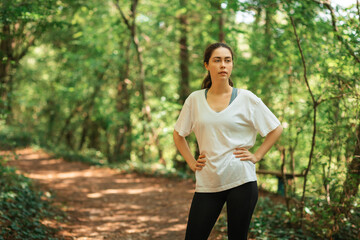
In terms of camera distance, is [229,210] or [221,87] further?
[221,87]

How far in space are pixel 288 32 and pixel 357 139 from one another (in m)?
2.33

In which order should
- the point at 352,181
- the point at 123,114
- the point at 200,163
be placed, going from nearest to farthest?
the point at 200,163 < the point at 352,181 < the point at 123,114

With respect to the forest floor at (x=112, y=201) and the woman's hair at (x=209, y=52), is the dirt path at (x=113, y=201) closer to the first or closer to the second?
the forest floor at (x=112, y=201)

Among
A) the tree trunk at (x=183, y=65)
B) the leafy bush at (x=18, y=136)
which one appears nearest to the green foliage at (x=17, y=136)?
the leafy bush at (x=18, y=136)

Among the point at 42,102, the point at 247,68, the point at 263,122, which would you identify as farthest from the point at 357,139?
the point at 42,102

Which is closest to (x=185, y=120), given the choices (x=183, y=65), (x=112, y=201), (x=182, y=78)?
(x=112, y=201)

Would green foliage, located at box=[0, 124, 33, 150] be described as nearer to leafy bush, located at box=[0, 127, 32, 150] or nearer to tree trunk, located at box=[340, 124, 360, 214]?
leafy bush, located at box=[0, 127, 32, 150]

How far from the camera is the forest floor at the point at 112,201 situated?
18.8 ft

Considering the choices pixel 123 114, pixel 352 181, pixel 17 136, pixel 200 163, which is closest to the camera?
pixel 200 163

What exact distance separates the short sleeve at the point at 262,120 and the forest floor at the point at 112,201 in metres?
2.86

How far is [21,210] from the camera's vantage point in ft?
18.0

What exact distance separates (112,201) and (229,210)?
5.67 meters

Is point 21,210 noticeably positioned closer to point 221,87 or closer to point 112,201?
point 112,201

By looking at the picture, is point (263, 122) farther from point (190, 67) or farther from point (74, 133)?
point (74, 133)
